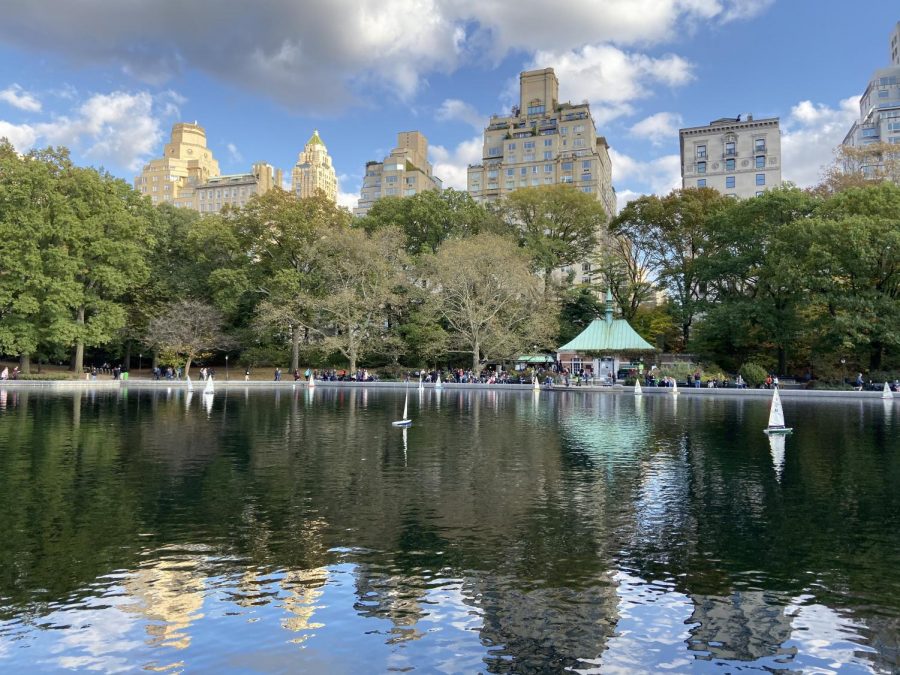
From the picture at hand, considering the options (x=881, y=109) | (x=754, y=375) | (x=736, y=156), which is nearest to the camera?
(x=754, y=375)

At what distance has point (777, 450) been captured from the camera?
65.2ft

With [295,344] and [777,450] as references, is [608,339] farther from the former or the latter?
[777,450]

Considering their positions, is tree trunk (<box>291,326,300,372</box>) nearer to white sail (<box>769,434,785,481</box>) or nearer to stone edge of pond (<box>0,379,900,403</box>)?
stone edge of pond (<box>0,379,900,403</box>)

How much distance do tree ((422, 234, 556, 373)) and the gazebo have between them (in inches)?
119

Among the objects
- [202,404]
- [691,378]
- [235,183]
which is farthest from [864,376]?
[235,183]

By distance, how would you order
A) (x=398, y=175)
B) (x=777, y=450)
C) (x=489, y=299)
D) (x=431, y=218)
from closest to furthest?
1. (x=777, y=450)
2. (x=489, y=299)
3. (x=431, y=218)
4. (x=398, y=175)

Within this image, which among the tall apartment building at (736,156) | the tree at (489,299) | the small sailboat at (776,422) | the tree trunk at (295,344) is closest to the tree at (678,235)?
the tree at (489,299)

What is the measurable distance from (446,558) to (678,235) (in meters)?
64.0

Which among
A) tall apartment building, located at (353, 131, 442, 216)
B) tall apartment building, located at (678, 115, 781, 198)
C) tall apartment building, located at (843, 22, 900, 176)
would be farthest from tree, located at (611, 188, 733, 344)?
tall apartment building, located at (353, 131, 442, 216)

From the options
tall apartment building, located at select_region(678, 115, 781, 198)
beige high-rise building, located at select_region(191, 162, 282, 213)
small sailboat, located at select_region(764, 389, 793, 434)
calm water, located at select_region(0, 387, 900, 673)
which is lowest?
calm water, located at select_region(0, 387, 900, 673)

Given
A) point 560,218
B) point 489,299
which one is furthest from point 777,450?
point 560,218

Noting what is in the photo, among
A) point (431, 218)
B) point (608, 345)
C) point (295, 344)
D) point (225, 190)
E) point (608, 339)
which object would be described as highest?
point (225, 190)

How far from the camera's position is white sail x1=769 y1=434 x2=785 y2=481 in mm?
16812

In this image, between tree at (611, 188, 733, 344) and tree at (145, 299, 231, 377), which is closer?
tree at (145, 299, 231, 377)
